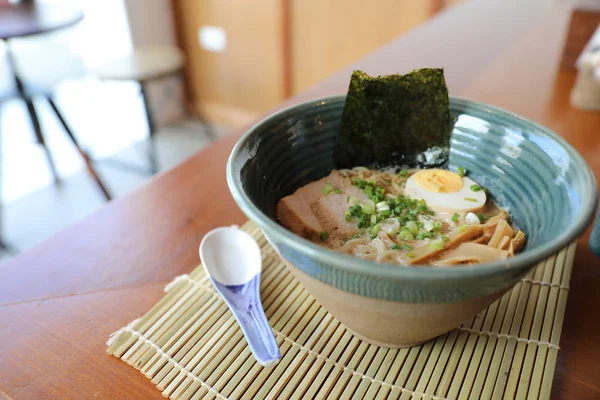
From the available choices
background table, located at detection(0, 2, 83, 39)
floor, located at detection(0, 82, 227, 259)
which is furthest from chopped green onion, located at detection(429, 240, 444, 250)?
floor, located at detection(0, 82, 227, 259)

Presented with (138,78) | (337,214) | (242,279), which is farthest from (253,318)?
(138,78)

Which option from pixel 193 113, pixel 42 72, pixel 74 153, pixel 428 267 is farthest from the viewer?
pixel 193 113

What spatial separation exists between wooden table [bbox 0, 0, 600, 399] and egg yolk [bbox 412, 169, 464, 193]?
0.81 feet

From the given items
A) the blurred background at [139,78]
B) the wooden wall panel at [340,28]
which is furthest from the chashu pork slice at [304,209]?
the wooden wall panel at [340,28]

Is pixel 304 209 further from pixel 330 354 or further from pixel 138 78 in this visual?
pixel 138 78

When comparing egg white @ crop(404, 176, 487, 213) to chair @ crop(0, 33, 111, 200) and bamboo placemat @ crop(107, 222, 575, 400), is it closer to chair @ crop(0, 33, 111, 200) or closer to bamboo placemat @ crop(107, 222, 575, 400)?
bamboo placemat @ crop(107, 222, 575, 400)

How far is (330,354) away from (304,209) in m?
0.21

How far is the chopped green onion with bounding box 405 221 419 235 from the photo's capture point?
0.67 metres

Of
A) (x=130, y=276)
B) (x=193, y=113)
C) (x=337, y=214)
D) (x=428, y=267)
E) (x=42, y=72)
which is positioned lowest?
(x=193, y=113)

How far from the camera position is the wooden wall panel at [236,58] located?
3.32 metres

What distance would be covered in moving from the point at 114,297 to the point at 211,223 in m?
0.23

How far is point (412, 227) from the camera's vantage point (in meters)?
0.68

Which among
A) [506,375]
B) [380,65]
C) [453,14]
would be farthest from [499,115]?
[453,14]

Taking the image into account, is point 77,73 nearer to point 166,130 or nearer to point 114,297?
point 166,130
